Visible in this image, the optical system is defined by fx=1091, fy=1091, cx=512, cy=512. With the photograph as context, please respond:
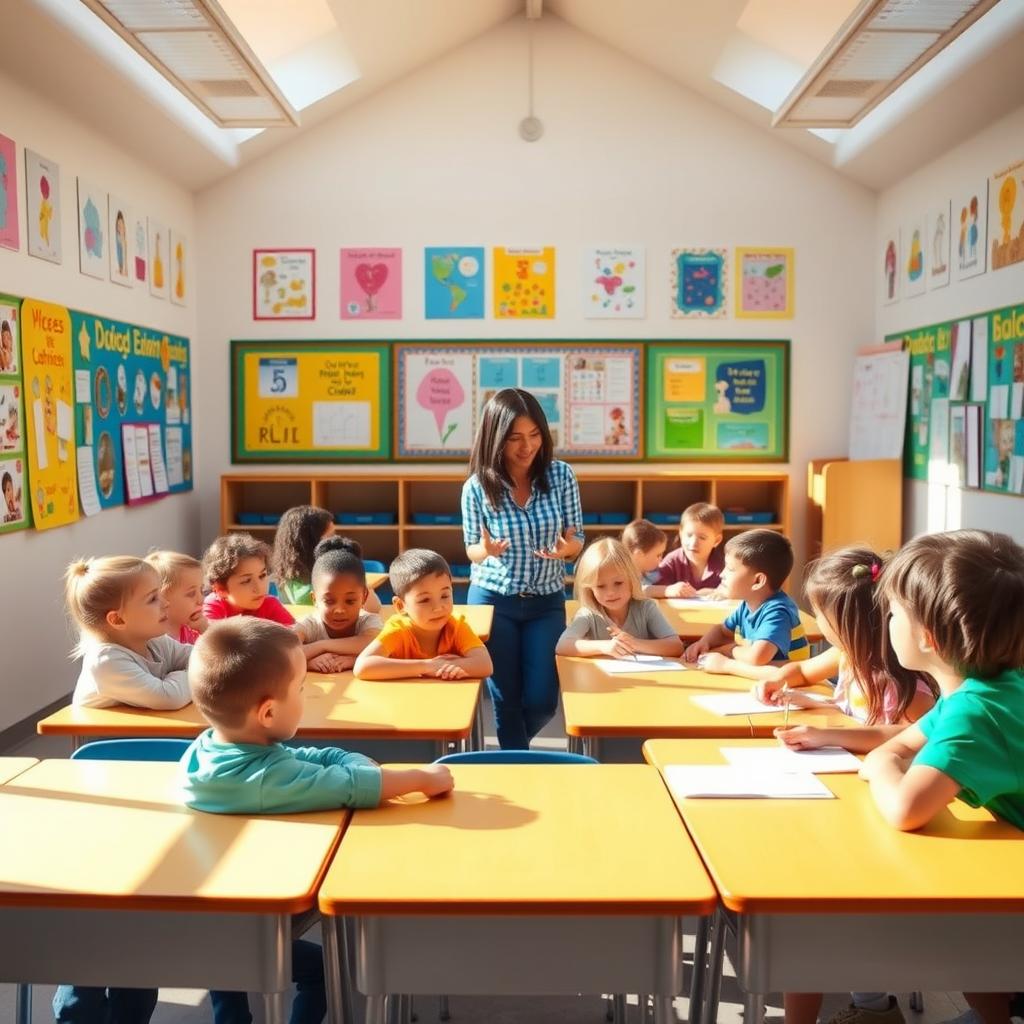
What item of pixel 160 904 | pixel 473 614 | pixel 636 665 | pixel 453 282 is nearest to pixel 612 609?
pixel 636 665

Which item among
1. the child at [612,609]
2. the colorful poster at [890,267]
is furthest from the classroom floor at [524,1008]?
the colorful poster at [890,267]

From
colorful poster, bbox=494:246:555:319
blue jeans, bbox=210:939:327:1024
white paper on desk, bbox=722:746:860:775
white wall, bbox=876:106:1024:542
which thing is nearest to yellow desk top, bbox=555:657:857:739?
white paper on desk, bbox=722:746:860:775

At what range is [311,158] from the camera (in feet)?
22.2

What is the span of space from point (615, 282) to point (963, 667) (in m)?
5.23

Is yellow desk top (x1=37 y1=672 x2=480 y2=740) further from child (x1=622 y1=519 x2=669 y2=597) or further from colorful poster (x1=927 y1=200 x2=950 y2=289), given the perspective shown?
colorful poster (x1=927 y1=200 x2=950 y2=289)

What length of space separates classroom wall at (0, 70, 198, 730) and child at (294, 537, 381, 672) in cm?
171

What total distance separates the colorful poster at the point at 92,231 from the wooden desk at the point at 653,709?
333 centimetres

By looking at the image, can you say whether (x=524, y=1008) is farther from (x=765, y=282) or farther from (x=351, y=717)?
(x=765, y=282)

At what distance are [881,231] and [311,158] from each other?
3541 millimetres

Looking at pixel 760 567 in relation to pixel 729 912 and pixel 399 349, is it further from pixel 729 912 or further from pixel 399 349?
pixel 399 349

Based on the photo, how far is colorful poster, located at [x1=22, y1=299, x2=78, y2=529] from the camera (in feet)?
14.8

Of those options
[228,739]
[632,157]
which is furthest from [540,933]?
[632,157]

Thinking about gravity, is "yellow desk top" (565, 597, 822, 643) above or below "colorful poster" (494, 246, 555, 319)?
below

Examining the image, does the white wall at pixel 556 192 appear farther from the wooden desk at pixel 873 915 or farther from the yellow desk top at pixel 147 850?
the wooden desk at pixel 873 915
